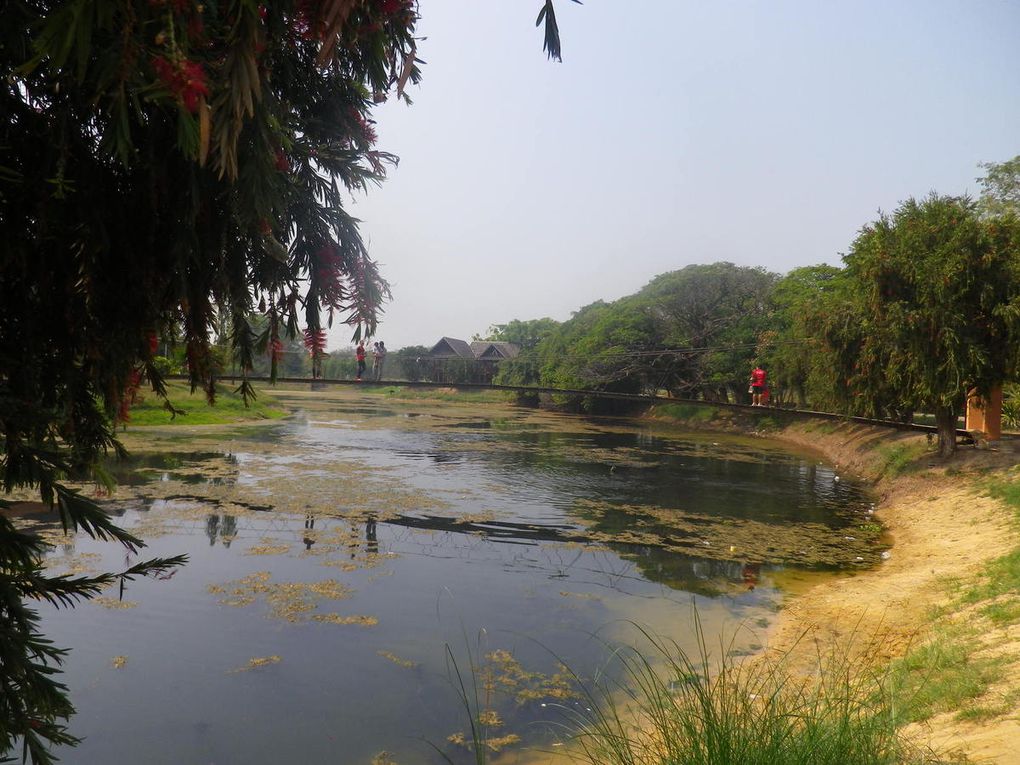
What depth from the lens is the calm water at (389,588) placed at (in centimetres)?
495

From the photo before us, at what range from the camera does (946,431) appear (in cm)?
1453

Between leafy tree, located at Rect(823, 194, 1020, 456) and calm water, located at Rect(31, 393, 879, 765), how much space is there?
259cm

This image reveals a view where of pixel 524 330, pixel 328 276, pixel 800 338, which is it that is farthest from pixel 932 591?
pixel 524 330

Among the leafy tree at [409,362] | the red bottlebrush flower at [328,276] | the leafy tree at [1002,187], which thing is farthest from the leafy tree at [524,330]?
the red bottlebrush flower at [328,276]

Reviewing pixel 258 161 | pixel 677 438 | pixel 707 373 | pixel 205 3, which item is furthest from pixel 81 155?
pixel 707 373

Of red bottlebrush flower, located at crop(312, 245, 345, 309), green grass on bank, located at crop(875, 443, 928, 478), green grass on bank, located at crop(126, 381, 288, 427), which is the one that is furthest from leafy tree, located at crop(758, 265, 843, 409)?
red bottlebrush flower, located at crop(312, 245, 345, 309)

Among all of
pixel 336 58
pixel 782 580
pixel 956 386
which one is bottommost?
pixel 782 580

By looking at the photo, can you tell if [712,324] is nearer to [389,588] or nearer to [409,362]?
[409,362]

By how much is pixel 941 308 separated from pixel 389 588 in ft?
39.9

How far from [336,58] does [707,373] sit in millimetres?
30660

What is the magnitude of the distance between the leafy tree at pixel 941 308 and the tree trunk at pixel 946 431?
2 cm

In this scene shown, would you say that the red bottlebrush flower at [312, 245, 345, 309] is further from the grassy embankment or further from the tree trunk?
the tree trunk

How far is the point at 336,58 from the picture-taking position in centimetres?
182

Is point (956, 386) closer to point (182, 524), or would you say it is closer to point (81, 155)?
point (182, 524)
